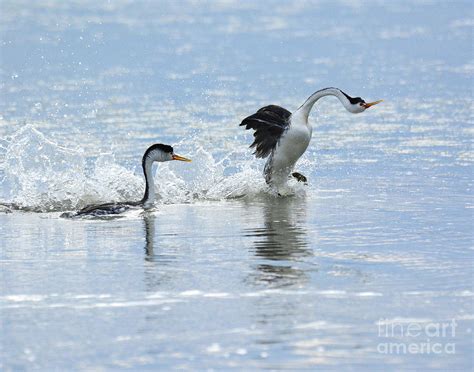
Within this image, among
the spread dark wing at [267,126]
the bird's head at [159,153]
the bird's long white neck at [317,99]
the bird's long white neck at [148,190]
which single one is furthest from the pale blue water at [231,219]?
the bird's long white neck at [317,99]

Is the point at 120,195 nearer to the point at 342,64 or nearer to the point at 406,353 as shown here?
the point at 406,353

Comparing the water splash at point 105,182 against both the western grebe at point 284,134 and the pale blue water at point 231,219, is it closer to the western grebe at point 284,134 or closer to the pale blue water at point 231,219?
the pale blue water at point 231,219

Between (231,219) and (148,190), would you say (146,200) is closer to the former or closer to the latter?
(148,190)

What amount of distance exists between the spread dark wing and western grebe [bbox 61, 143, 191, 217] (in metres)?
1.77

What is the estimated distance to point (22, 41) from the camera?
38125 millimetres

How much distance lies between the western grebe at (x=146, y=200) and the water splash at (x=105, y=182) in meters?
0.73

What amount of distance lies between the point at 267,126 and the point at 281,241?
165 inches

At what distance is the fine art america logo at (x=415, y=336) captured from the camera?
9258 millimetres

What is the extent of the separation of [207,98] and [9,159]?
8235 mm

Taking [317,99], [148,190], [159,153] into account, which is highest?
[317,99]

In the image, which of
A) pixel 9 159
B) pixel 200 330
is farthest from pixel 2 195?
pixel 200 330

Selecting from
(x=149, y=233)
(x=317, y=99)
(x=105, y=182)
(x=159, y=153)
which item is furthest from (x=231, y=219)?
(x=317, y=99)

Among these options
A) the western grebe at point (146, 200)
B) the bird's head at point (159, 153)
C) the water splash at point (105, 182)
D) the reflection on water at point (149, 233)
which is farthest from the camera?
the water splash at point (105, 182)

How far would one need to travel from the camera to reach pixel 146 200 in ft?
50.2
